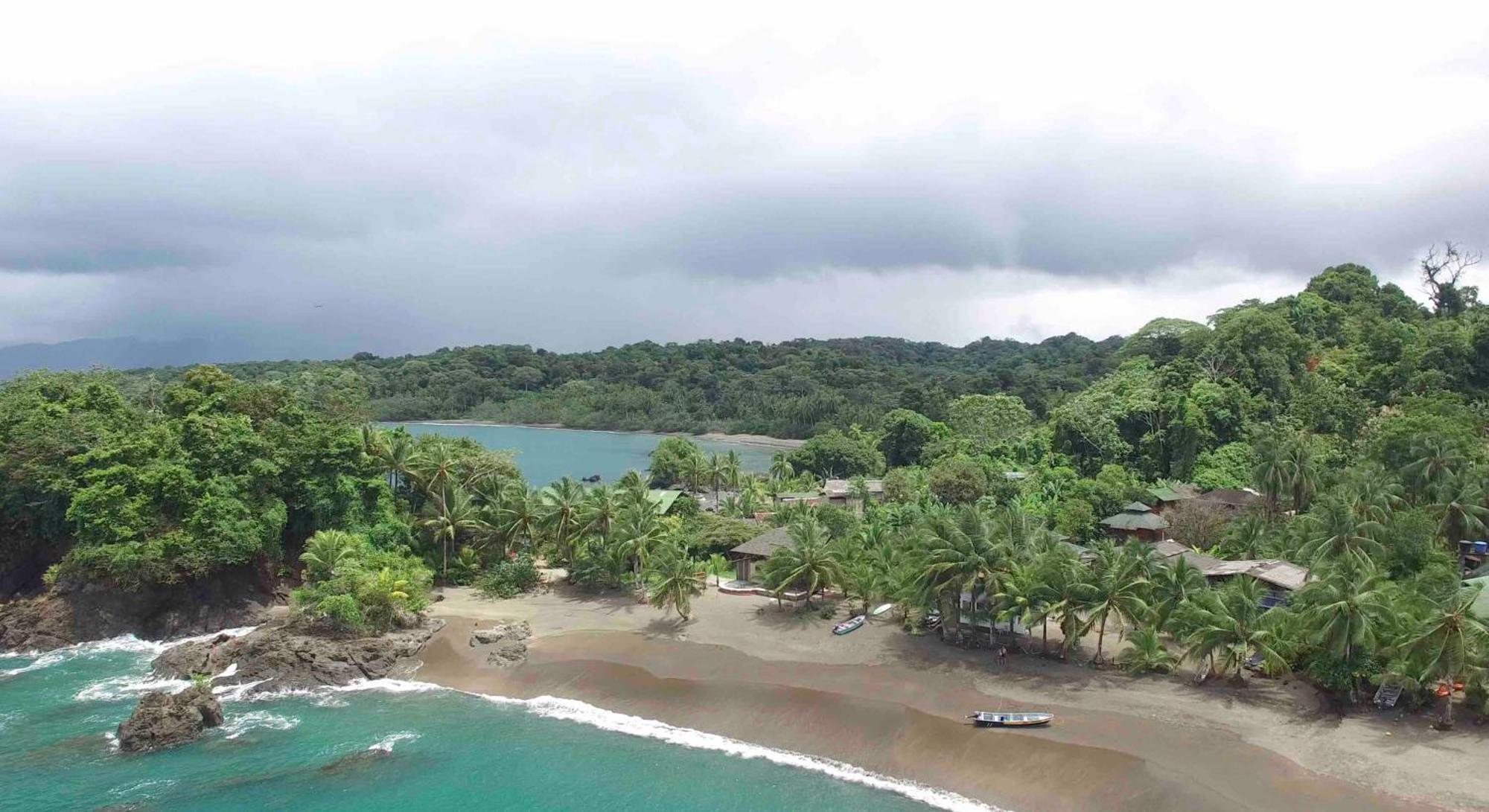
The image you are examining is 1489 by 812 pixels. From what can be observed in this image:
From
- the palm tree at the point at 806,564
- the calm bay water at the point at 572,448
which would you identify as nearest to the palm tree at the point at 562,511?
the palm tree at the point at 806,564

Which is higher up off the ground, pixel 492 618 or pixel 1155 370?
pixel 1155 370

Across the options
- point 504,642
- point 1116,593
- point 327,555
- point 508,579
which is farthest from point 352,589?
point 1116,593

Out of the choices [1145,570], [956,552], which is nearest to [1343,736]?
[1145,570]

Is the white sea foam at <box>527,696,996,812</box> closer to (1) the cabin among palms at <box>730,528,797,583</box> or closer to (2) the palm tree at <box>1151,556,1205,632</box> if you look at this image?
(2) the palm tree at <box>1151,556,1205,632</box>

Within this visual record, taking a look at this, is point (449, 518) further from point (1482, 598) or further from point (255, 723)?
point (1482, 598)

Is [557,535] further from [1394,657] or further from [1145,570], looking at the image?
[1394,657]

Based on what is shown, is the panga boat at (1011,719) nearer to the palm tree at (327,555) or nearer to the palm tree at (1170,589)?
the palm tree at (1170,589)
